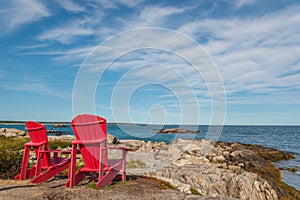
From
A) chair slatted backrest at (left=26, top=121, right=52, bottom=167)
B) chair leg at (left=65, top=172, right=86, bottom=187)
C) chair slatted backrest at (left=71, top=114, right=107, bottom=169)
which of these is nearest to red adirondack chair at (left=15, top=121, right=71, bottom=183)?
chair slatted backrest at (left=26, top=121, right=52, bottom=167)

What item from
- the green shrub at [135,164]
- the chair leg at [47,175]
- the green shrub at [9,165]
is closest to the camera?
the chair leg at [47,175]

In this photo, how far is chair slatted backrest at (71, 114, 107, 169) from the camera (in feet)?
18.3

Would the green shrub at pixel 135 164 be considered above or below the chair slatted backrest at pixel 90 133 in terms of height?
below

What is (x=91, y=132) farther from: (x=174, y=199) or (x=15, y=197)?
(x=174, y=199)

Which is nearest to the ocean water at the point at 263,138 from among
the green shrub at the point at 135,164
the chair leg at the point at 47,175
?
the green shrub at the point at 135,164

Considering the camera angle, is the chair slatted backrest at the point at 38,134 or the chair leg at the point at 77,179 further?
the chair slatted backrest at the point at 38,134

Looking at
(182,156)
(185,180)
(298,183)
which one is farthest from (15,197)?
(298,183)

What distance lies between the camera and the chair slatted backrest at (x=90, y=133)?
5570 mm

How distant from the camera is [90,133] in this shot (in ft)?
18.4

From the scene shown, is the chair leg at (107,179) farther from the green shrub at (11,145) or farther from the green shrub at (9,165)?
the green shrub at (11,145)

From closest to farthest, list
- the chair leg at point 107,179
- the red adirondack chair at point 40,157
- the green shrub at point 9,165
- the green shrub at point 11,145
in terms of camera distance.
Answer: the chair leg at point 107,179
the red adirondack chair at point 40,157
the green shrub at point 9,165
the green shrub at point 11,145

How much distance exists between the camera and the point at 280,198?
31.3 ft

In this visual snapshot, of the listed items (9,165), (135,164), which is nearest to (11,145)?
(9,165)

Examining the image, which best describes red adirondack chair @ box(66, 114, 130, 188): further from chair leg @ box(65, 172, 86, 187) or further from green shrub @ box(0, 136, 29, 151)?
green shrub @ box(0, 136, 29, 151)
